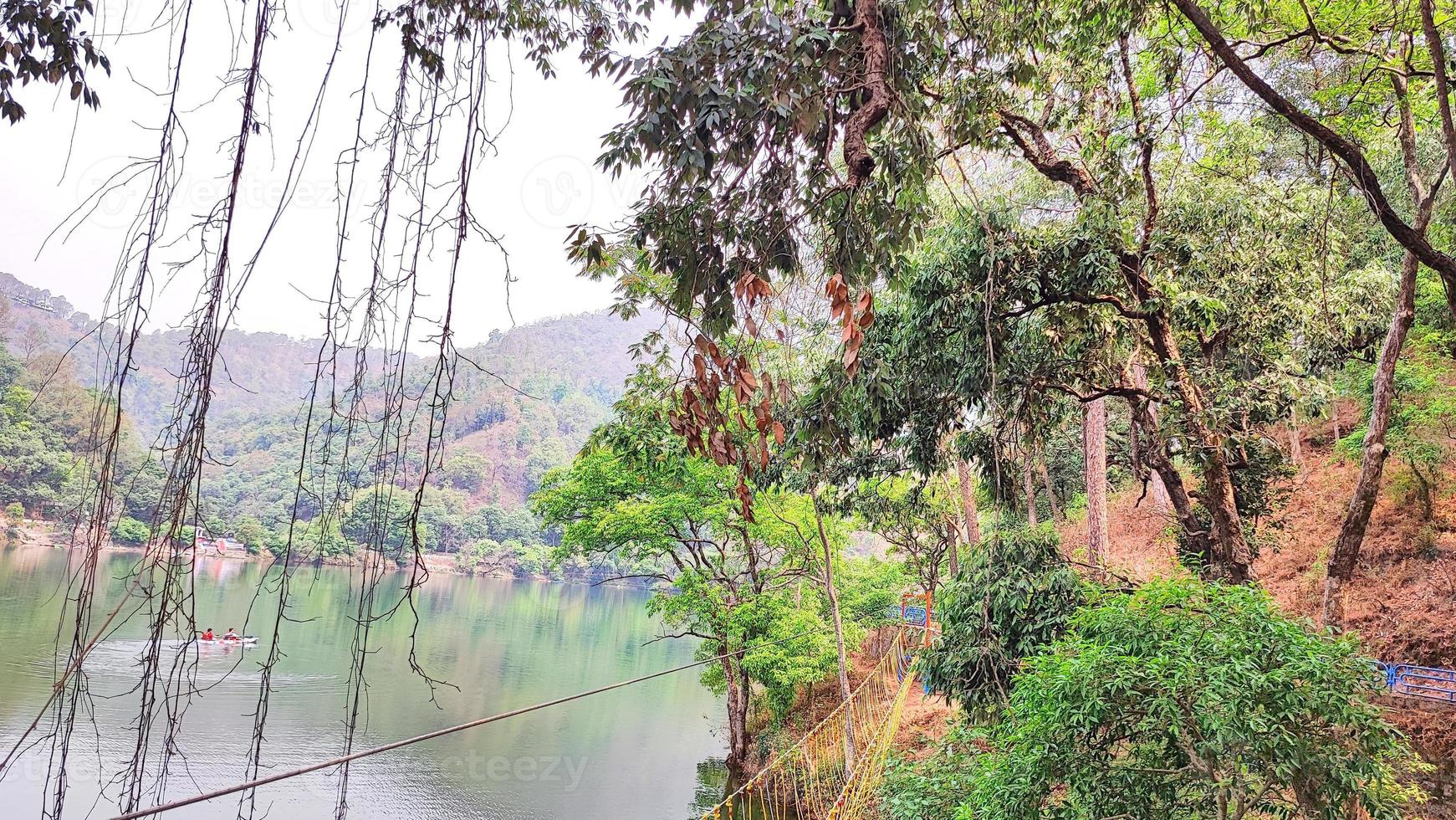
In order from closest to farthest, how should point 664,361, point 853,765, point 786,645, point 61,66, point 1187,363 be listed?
point 61,66
point 664,361
point 1187,363
point 853,765
point 786,645

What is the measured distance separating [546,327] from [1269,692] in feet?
212

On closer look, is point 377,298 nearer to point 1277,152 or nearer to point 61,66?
point 61,66

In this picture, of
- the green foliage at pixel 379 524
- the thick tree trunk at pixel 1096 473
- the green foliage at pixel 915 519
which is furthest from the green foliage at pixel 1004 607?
the green foliage at pixel 915 519

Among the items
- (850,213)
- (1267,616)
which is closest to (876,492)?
(1267,616)

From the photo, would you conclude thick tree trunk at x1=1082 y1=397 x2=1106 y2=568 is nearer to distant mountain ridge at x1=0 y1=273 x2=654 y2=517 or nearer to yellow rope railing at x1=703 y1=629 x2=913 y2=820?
yellow rope railing at x1=703 y1=629 x2=913 y2=820

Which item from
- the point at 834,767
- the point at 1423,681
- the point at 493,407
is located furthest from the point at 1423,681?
the point at 493,407

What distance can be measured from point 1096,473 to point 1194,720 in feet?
12.2

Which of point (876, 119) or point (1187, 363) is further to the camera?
point (1187, 363)

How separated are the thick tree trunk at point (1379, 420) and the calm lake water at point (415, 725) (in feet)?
14.6

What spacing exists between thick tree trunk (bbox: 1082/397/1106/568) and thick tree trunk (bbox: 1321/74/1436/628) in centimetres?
185

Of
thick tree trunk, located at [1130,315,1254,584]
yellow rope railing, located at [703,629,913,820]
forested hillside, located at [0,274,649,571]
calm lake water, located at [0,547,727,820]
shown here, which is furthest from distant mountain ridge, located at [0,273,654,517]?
thick tree trunk, located at [1130,315,1254,584]

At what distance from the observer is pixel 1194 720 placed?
233 centimetres

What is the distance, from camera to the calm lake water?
7266 millimetres

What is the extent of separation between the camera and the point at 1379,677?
2.36 meters
